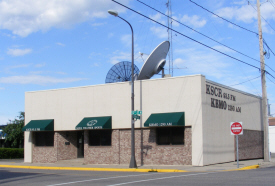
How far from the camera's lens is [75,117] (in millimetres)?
28781

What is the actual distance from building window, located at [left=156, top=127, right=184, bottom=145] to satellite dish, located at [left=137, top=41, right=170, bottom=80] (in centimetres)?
445

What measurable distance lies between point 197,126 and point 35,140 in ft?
47.1

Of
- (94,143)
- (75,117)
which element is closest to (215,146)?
(94,143)

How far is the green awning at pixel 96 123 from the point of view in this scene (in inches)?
1041

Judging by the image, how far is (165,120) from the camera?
24.1m

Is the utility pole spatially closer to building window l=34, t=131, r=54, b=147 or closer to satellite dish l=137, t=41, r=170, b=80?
satellite dish l=137, t=41, r=170, b=80

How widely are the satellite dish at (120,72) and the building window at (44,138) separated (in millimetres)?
6468

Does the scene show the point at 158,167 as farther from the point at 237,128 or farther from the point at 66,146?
the point at 66,146

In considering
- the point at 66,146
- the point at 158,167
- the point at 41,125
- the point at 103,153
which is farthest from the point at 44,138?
the point at 158,167

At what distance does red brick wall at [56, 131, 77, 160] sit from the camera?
29609 mm

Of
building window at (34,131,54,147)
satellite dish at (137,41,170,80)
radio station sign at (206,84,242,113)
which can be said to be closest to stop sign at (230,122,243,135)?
radio station sign at (206,84,242,113)

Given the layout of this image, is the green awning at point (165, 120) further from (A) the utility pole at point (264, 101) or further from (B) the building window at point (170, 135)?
(A) the utility pole at point (264, 101)

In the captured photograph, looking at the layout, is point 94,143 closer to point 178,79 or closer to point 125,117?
point 125,117

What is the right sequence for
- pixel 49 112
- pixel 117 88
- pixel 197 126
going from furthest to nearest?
pixel 49 112
pixel 117 88
pixel 197 126
